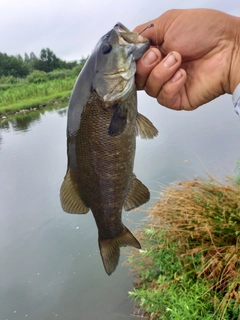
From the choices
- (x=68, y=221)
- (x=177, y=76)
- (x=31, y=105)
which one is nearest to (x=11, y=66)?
(x=31, y=105)

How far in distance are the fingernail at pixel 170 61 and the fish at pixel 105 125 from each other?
0.21m

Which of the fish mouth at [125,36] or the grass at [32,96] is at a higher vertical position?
the fish mouth at [125,36]

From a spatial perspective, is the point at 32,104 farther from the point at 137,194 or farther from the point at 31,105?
the point at 137,194

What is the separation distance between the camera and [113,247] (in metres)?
2.04

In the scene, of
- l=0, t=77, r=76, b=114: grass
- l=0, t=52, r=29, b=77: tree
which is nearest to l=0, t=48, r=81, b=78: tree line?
l=0, t=52, r=29, b=77: tree

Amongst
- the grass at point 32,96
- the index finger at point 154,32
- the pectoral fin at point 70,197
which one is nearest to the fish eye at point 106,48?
the index finger at point 154,32

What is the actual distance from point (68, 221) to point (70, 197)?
4.52 metres

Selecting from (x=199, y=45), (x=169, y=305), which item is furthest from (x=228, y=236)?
(x=199, y=45)

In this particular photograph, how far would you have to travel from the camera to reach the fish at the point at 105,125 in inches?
65.9

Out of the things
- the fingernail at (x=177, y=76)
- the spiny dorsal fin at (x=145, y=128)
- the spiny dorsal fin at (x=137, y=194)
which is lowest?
the spiny dorsal fin at (x=137, y=194)

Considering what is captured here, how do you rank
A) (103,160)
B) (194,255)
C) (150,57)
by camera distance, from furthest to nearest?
(194,255), (150,57), (103,160)

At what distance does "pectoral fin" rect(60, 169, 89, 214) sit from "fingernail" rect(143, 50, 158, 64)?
80 cm

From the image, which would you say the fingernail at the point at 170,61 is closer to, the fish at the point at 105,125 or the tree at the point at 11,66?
the fish at the point at 105,125

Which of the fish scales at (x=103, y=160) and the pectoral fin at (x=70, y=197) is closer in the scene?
the fish scales at (x=103, y=160)
